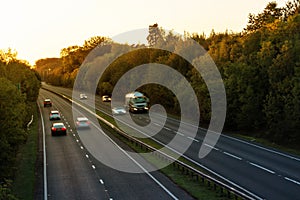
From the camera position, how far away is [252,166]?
92.3ft

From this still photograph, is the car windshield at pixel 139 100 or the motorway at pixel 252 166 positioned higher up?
the car windshield at pixel 139 100

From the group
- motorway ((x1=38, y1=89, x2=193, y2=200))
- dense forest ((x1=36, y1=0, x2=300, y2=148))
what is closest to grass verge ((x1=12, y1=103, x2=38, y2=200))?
motorway ((x1=38, y1=89, x2=193, y2=200))

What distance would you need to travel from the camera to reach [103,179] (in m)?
25.5

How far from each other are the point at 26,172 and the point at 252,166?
16009mm

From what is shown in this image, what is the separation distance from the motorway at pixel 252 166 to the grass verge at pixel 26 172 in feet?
38.1

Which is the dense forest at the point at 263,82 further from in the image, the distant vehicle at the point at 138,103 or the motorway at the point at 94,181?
the motorway at the point at 94,181

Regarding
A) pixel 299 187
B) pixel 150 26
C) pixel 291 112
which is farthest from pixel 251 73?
pixel 150 26

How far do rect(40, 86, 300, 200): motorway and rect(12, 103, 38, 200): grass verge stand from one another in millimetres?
11610

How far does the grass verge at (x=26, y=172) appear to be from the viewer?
76.9 ft

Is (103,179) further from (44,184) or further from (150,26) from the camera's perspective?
(150,26)

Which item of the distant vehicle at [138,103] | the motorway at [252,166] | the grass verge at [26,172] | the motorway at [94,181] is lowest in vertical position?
the grass verge at [26,172]

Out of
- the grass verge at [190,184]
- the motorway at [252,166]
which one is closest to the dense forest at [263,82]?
the motorway at [252,166]

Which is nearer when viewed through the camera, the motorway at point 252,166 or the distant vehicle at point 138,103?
the motorway at point 252,166

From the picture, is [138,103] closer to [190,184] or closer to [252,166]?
[252,166]
